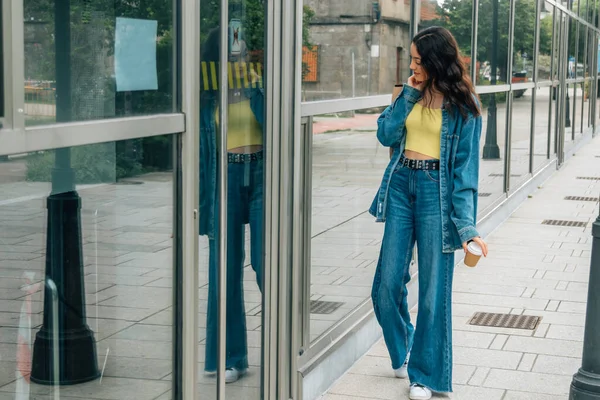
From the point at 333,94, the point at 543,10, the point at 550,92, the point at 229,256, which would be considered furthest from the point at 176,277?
the point at 550,92

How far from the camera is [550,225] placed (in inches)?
410

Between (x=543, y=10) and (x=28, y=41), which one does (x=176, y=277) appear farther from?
(x=543, y=10)

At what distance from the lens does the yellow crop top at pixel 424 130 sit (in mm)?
4465

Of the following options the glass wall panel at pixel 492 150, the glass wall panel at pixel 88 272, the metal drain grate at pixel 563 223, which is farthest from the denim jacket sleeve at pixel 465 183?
the metal drain grate at pixel 563 223

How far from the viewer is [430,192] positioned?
4.45 meters

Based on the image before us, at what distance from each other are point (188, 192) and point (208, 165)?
23 cm

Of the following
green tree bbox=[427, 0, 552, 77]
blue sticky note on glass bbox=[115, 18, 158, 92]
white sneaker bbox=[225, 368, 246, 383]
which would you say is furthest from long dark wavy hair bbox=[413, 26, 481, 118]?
green tree bbox=[427, 0, 552, 77]

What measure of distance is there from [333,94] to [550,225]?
624cm

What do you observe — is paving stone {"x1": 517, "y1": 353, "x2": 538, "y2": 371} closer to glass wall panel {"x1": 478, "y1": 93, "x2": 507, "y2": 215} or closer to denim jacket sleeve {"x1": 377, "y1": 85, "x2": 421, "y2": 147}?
denim jacket sleeve {"x1": 377, "y1": 85, "x2": 421, "y2": 147}

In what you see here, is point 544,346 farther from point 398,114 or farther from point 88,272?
point 88,272

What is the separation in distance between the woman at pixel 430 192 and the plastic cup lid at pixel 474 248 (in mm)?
18

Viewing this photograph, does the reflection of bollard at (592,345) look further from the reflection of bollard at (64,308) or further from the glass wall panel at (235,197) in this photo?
the reflection of bollard at (64,308)

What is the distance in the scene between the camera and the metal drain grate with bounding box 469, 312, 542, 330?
6137 mm

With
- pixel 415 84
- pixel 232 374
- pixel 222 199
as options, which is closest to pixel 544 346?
pixel 415 84
